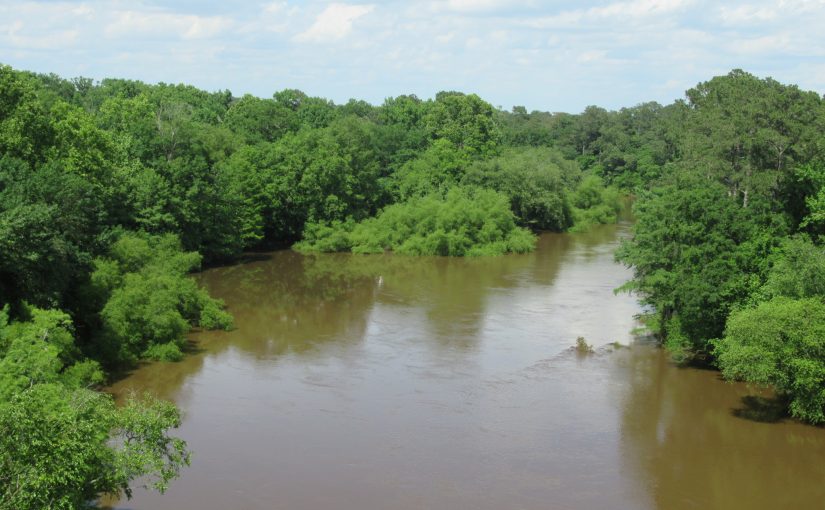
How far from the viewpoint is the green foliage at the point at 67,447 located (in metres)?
12.5

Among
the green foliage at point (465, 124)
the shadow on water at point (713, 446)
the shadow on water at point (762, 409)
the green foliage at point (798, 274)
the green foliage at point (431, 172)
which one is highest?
the green foliage at point (465, 124)

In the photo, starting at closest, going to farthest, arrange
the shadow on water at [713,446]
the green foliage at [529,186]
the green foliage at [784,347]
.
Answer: the shadow on water at [713,446]
the green foliage at [784,347]
the green foliage at [529,186]

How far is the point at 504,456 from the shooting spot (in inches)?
913

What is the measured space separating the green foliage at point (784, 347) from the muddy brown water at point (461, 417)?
1987 millimetres

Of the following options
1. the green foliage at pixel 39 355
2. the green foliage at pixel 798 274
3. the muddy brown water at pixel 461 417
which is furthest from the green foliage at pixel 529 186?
the green foliage at pixel 39 355

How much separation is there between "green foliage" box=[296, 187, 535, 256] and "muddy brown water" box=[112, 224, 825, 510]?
1441 centimetres

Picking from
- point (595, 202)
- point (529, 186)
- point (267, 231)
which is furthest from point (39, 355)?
point (595, 202)

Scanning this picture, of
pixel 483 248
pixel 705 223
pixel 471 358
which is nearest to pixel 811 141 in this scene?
pixel 705 223

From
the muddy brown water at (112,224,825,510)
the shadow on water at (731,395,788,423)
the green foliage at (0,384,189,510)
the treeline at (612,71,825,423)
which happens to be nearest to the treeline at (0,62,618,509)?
the green foliage at (0,384,189,510)

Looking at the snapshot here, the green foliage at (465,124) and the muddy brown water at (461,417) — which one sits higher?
the green foliage at (465,124)

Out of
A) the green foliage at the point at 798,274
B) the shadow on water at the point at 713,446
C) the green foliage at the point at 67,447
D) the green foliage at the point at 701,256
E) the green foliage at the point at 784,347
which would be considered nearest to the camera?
the green foliage at the point at 67,447

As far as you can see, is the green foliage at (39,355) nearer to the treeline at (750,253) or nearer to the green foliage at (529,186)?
the treeline at (750,253)

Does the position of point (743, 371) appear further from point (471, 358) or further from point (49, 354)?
point (49, 354)

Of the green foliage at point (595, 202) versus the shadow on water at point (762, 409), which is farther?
the green foliage at point (595, 202)
